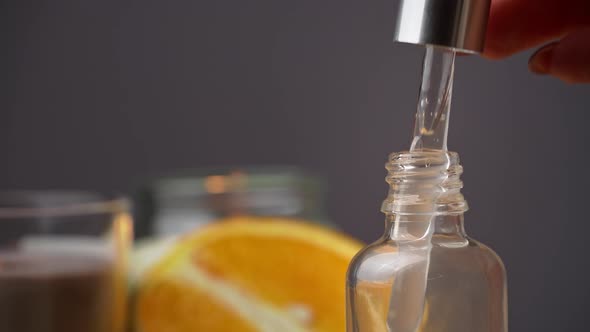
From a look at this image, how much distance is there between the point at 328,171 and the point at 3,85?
33cm

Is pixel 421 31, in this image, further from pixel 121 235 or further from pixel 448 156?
pixel 121 235

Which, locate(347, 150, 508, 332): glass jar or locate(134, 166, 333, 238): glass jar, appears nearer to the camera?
locate(347, 150, 508, 332): glass jar

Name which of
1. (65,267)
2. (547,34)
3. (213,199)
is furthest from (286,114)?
(547,34)

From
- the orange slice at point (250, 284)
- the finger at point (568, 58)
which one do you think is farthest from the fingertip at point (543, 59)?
the orange slice at point (250, 284)

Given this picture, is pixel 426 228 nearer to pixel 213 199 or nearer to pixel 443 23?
pixel 443 23

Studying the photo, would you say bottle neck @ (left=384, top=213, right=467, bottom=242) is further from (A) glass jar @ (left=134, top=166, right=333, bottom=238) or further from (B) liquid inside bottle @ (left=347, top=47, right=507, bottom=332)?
(A) glass jar @ (left=134, top=166, right=333, bottom=238)

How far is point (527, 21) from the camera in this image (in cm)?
24

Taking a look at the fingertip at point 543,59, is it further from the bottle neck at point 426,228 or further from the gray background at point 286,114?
the gray background at point 286,114

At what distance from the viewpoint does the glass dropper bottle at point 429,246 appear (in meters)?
0.20

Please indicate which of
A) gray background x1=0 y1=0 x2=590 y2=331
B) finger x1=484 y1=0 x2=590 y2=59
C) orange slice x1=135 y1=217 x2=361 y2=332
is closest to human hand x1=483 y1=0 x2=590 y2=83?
finger x1=484 y1=0 x2=590 y2=59

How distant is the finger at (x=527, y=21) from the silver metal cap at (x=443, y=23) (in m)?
0.04

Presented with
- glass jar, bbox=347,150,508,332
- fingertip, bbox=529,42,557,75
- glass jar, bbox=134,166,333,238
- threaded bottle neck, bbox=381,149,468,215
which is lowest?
glass jar, bbox=134,166,333,238

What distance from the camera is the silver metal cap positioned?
19cm

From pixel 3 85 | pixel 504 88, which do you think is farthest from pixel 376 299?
pixel 3 85
